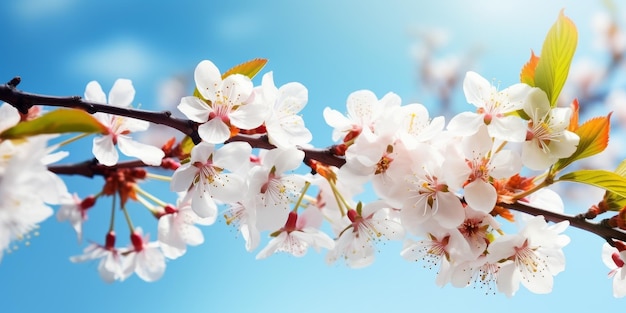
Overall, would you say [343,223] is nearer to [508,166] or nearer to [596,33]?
[508,166]

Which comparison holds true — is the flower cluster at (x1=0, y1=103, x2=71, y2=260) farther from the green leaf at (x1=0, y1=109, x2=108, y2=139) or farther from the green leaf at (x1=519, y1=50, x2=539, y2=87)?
the green leaf at (x1=519, y1=50, x2=539, y2=87)

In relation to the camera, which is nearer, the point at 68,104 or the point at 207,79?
the point at 68,104

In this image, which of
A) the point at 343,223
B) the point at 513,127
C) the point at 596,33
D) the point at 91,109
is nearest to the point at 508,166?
the point at 513,127

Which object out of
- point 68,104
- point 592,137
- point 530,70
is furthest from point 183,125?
point 592,137

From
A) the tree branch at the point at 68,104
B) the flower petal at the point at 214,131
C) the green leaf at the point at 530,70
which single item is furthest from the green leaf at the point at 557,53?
the tree branch at the point at 68,104

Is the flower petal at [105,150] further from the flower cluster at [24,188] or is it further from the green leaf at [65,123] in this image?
the green leaf at [65,123]

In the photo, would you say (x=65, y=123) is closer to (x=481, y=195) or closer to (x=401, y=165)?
(x=401, y=165)
